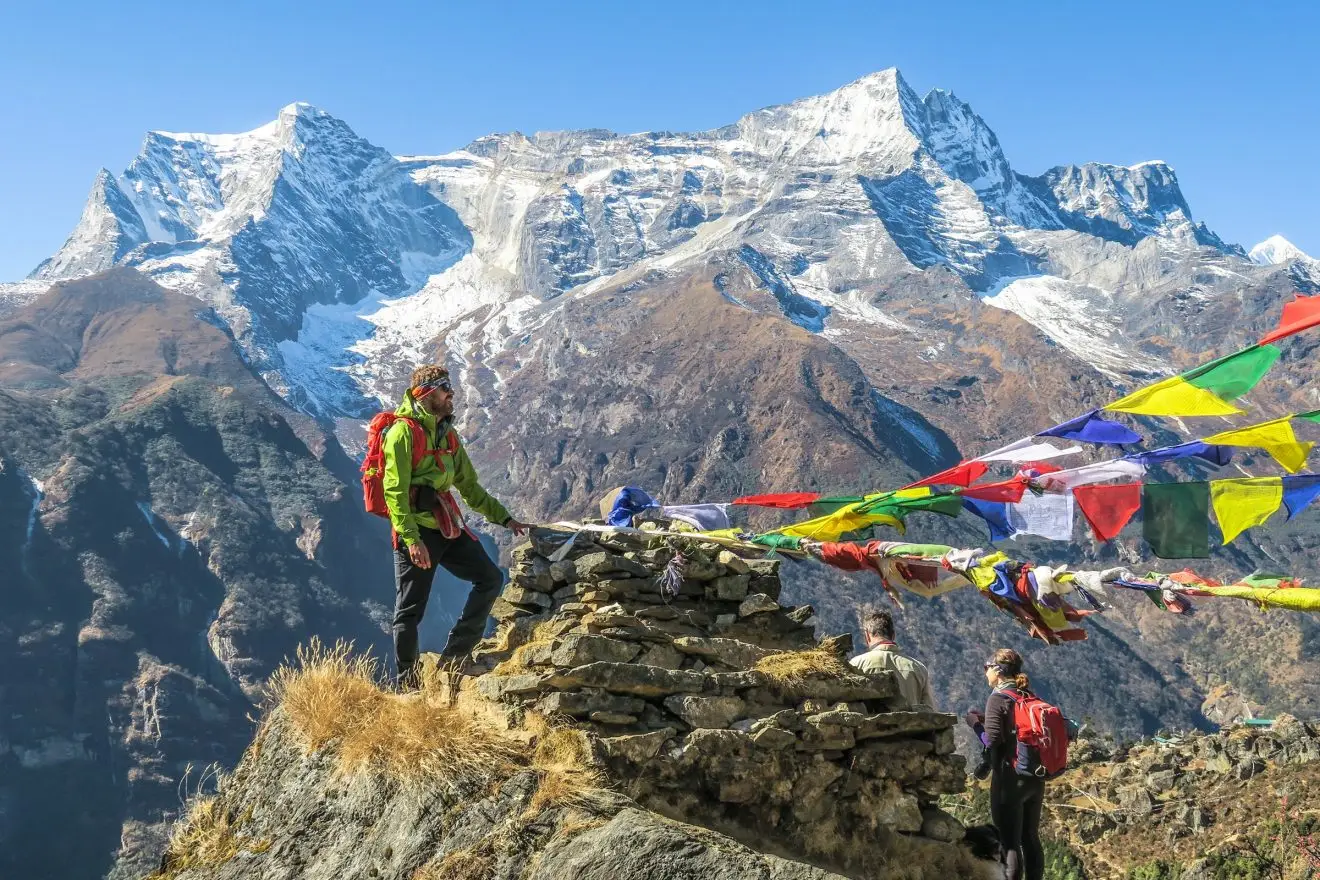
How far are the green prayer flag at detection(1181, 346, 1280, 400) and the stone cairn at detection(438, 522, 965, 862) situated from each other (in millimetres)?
3808

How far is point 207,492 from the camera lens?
173000 mm

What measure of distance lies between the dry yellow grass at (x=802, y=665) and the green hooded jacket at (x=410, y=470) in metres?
2.68

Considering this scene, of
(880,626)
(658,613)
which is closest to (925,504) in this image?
(880,626)

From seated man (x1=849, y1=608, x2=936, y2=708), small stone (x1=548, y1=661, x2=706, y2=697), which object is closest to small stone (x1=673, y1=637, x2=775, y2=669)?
small stone (x1=548, y1=661, x2=706, y2=697)

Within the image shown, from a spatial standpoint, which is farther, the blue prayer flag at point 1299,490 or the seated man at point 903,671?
the blue prayer flag at point 1299,490

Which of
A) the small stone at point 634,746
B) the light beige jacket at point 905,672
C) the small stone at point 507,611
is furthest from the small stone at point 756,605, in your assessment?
the small stone at point 634,746

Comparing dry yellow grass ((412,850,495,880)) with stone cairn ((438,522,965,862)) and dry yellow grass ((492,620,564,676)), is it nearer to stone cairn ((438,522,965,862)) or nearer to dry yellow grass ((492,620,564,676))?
stone cairn ((438,522,965,862))

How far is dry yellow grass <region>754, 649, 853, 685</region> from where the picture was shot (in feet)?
28.1

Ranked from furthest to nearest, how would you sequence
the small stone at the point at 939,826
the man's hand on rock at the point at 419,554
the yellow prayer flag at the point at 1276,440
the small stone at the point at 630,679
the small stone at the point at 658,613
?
the small stone at the point at 658,613
the yellow prayer flag at the point at 1276,440
the man's hand on rock at the point at 419,554
the small stone at the point at 939,826
the small stone at the point at 630,679

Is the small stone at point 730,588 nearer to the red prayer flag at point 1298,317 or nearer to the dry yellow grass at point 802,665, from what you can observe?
the dry yellow grass at point 802,665

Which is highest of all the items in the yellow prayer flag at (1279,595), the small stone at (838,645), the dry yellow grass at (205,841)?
the yellow prayer flag at (1279,595)

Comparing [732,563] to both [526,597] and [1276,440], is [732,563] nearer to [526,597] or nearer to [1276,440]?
[526,597]

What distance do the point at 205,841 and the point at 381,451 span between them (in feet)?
10.1

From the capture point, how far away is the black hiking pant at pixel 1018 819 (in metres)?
8.45
